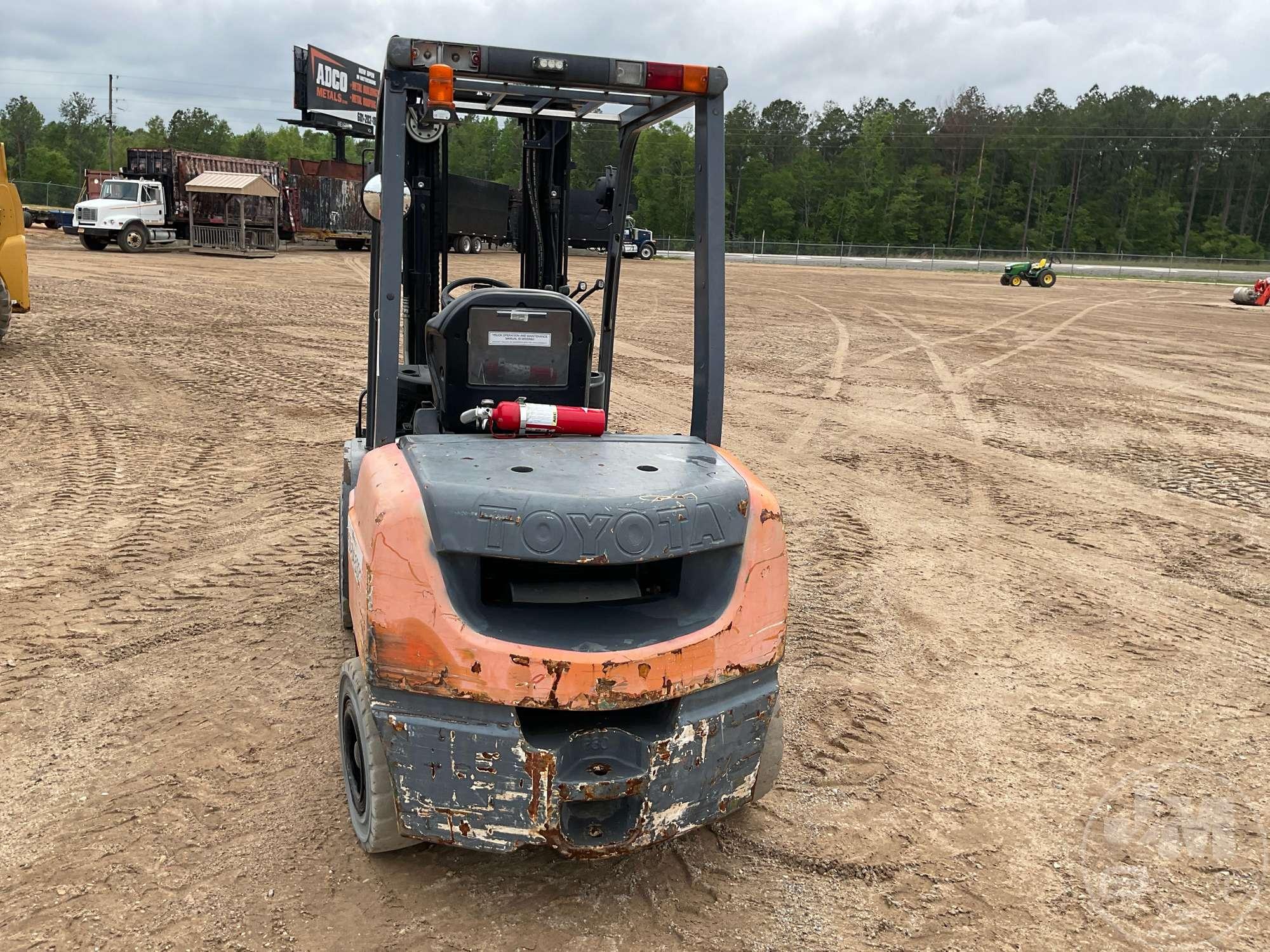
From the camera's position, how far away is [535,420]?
363 cm

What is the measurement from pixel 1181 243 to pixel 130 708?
324ft

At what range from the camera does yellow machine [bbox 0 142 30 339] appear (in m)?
12.5

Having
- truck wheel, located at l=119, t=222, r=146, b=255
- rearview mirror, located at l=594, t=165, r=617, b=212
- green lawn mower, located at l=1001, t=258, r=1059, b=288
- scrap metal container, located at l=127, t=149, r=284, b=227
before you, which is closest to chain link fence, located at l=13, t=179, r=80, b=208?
scrap metal container, located at l=127, t=149, r=284, b=227

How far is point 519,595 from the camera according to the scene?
3197mm

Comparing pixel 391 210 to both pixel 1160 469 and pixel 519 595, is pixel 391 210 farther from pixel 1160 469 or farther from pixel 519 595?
pixel 1160 469

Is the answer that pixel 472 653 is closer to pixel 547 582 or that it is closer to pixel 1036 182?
pixel 547 582

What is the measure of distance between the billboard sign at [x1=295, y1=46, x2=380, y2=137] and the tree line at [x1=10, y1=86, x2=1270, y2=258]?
40021 mm

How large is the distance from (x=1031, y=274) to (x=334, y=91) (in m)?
29.1

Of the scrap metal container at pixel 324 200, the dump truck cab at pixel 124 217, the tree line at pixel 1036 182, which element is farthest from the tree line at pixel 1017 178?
the dump truck cab at pixel 124 217

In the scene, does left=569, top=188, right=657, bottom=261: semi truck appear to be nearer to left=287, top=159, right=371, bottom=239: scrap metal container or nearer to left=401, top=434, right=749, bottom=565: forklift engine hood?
left=401, top=434, right=749, bottom=565: forklift engine hood

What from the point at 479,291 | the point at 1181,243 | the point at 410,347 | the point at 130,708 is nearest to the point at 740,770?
the point at 479,291

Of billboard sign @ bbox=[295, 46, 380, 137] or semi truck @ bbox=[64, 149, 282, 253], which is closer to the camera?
semi truck @ bbox=[64, 149, 282, 253]

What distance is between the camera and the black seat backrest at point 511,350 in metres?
3.76

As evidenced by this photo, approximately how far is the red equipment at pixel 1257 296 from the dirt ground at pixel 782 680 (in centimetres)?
2221
